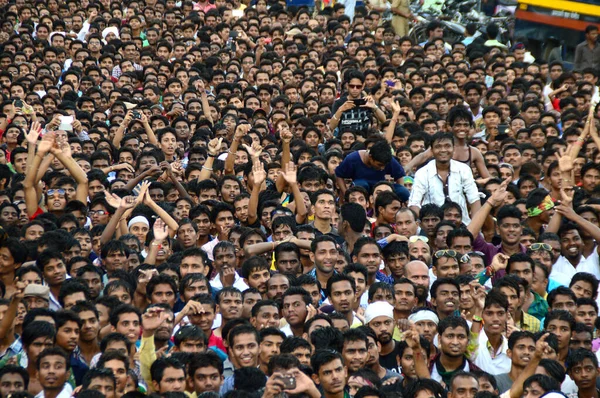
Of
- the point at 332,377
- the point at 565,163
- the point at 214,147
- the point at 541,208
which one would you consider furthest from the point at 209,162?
the point at 332,377

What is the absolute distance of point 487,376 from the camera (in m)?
7.46

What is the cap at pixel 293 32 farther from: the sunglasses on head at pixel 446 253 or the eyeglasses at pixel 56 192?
the sunglasses on head at pixel 446 253

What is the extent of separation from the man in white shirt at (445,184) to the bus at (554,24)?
8.72 m

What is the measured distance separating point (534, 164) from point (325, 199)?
2.90 meters

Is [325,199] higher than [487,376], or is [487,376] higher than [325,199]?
[325,199]

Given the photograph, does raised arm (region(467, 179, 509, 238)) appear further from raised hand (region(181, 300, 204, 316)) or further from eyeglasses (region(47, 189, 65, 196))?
eyeglasses (region(47, 189, 65, 196))

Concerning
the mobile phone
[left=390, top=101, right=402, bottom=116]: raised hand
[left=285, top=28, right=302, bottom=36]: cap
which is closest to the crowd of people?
the mobile phone

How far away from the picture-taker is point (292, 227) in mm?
9883

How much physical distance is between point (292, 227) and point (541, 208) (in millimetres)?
2243

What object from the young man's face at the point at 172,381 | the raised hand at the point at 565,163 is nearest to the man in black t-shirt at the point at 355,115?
the raised hand at the point at 565,163

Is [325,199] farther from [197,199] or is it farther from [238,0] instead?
[238,0]

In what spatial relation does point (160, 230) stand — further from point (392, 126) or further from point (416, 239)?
point (392, 126)

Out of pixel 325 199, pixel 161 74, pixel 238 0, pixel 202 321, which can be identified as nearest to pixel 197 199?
pixel 325 199

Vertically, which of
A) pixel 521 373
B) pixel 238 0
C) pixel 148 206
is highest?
pixel 238 0
